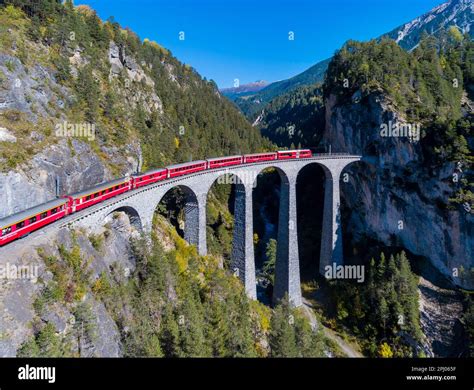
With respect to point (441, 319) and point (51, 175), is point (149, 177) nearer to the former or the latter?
point (51, 175)

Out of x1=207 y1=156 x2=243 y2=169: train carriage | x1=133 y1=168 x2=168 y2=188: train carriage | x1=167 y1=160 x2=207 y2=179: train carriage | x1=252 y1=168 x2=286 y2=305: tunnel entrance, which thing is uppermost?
x1=207 y1=156 x2=243 y2=169: train carriage

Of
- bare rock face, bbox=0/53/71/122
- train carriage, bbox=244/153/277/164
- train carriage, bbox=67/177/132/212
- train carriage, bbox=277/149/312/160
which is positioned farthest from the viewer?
train carriage, bbox=277/149/312/160

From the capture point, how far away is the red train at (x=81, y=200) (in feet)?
53.9

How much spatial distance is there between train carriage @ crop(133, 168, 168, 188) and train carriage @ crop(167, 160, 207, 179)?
669 millimetres

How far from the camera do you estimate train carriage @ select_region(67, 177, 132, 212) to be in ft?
66.0

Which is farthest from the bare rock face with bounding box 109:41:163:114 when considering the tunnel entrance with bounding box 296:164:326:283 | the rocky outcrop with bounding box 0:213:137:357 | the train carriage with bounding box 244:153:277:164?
the rocky outcrop with bounding box 0:213:137:357

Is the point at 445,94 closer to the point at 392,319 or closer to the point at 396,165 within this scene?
the point at 396,165

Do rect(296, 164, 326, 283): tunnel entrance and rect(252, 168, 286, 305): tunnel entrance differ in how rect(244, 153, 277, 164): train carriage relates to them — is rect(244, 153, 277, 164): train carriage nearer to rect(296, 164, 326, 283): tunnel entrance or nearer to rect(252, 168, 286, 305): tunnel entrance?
rect(252, 168, 286, 305): tunnel entrance

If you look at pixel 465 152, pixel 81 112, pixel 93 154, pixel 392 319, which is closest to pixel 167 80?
pixel 81 112

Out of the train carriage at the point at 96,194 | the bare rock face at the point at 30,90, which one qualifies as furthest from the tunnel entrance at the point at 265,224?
the bare rock face at the point at 30,90

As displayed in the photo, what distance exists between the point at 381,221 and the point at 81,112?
44.4 metres

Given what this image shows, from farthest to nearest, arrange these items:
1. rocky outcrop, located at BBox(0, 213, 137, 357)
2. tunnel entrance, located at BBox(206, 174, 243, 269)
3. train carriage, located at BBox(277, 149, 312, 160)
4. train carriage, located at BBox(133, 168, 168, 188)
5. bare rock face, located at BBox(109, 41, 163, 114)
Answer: bare rock face, located at BBox(109, 41, 163, 114) < tunnel entrance, located at BBox(206, 174, 243, 269) < train carriage, located at BBox(277, 149, 312, 160) < train carriage, located at BBox(133, 168, 168, 188) < rocky outcrop, located at BBox(0, 213, 137, 357)

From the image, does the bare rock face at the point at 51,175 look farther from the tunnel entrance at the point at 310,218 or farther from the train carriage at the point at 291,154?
the tunnel entrance at the point at 310,218
